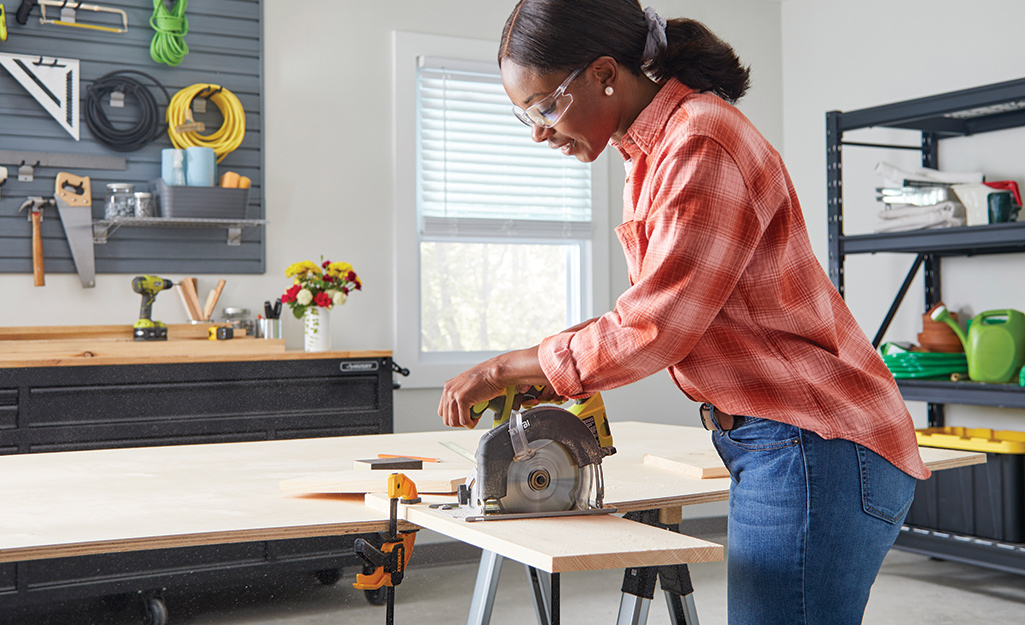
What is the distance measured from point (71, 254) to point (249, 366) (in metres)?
0.92

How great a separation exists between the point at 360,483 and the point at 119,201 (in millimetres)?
2539

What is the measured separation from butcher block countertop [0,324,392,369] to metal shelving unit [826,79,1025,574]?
2117mm

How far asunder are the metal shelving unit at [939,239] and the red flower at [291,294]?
229 cm

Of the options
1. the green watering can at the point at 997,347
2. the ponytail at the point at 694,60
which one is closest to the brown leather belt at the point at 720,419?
the ponytail at the point at 694,60

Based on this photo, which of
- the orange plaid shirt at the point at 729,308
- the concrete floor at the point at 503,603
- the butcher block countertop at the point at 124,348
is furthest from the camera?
the concrete floor at the point at 503,603

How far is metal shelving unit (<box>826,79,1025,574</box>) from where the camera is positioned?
3.58 m

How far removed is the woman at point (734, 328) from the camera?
3.67 feet

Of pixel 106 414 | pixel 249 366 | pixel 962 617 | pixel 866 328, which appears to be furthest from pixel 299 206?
pixel 962 617

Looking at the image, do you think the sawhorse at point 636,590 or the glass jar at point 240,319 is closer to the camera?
the sawhorse at point 636,590

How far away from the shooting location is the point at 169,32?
12.5 feet

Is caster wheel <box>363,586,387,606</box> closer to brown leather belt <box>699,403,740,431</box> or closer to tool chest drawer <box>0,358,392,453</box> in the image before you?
tool chest drawer <box>0,358,392,453</box>

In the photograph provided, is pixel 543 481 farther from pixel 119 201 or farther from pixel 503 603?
pixel 119 201

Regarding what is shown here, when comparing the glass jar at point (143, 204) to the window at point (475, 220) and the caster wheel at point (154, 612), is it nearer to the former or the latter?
the window at point (475, 220)

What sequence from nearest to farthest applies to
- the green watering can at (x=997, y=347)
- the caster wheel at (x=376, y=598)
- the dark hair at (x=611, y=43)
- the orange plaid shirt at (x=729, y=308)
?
the orange plaid shirt at (x=729, y=308), the dark hair at (x=611, y=43), the caster wheel at (x=376, y=598), the green watering can at (x=997, y=347)
